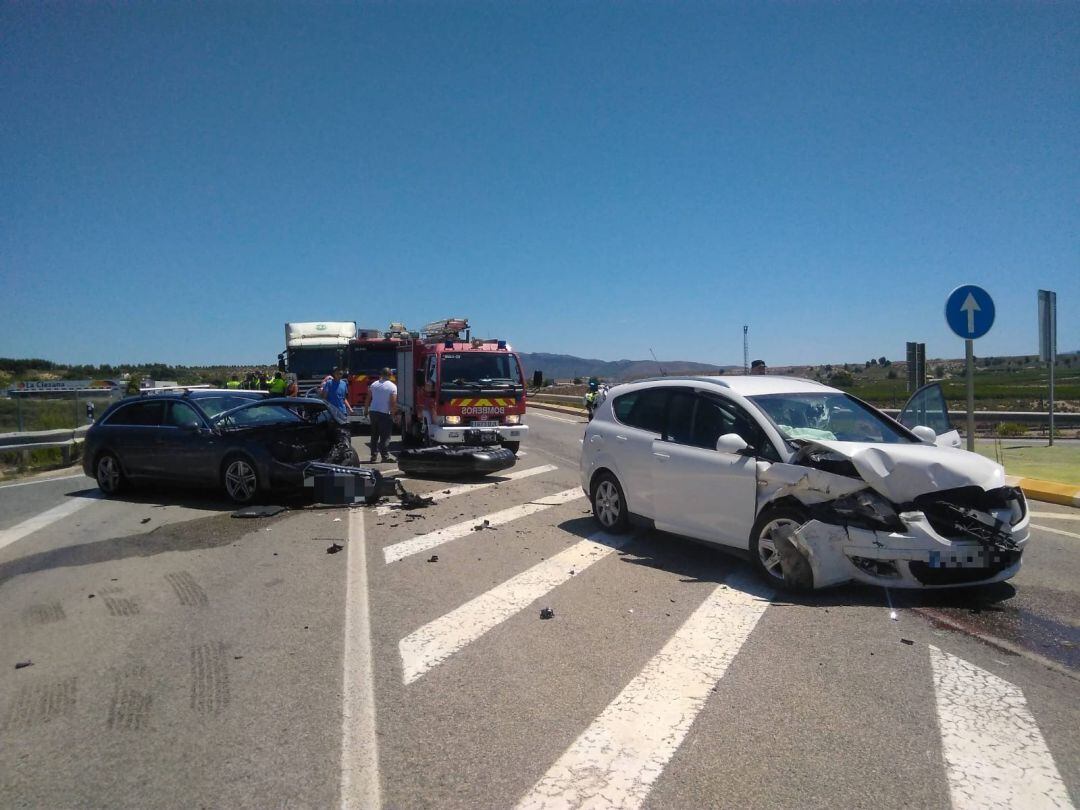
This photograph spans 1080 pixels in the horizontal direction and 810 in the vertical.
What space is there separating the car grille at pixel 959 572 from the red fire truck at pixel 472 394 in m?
10.7

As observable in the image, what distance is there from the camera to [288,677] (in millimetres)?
4711

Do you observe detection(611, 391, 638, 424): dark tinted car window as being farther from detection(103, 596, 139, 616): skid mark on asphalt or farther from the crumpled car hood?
detection(103, 596, 139, 616): skid mark on asphalt

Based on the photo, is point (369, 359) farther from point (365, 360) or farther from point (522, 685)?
point (522, 685)

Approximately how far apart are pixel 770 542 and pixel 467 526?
4.25 meters

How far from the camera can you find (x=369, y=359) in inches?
922

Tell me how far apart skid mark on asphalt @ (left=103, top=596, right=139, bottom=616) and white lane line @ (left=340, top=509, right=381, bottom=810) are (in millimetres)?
1718

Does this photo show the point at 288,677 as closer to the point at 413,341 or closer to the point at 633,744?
the point at 633,744

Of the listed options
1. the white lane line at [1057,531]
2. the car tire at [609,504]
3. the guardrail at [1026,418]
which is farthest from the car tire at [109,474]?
the guardrail at [1026,418]

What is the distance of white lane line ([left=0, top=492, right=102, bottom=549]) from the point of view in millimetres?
9414

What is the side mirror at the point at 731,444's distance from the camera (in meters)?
6.55

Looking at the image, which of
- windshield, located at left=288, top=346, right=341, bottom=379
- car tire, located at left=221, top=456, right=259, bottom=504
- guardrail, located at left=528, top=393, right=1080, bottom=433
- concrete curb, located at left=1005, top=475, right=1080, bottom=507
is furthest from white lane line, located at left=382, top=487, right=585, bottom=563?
guardrail, located at left=528, top=393, right=1080, bottom=433

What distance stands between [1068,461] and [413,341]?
1394 cm

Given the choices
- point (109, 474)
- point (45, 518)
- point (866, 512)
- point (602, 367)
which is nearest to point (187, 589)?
point (45, 518)

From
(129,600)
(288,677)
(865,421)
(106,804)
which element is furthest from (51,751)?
(865,421)
